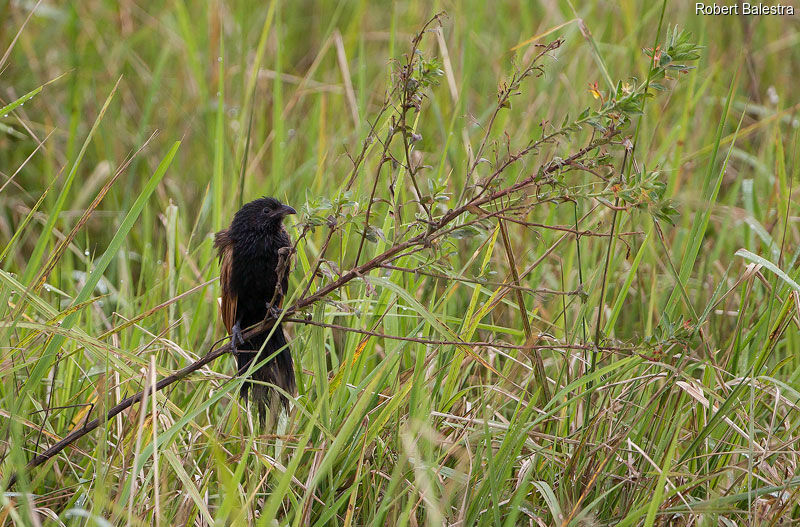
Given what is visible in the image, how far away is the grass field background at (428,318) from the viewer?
7.06 feet

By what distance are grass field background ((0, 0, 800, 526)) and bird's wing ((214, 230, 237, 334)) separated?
6.1 inches

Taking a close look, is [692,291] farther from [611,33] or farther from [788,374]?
[611,33]

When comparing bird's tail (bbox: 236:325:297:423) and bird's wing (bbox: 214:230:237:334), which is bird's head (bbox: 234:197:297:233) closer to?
bird's wing (bbox: 214:230:237:334)

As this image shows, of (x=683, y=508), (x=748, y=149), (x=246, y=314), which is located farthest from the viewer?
(x=748, y=149)

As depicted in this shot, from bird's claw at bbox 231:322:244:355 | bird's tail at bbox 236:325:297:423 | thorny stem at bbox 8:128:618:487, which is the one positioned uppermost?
thorny stem at bbox 8:128:618:487

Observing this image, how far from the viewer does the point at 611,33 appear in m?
5.09

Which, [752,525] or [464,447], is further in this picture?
[464,447]

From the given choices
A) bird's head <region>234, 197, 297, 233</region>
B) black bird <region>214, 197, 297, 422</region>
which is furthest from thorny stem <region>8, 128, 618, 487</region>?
bird's head <region>234, 197, 297, 233</region>

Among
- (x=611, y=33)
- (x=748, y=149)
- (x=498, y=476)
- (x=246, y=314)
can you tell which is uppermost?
(x=611, y=33)

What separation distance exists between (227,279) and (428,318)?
0.99 meters

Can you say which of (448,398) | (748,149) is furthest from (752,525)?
(748,149)

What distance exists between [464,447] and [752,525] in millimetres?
837

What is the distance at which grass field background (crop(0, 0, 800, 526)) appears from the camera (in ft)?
7.06

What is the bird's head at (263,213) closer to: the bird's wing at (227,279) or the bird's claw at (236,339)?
the bird's wing at (227,279)
